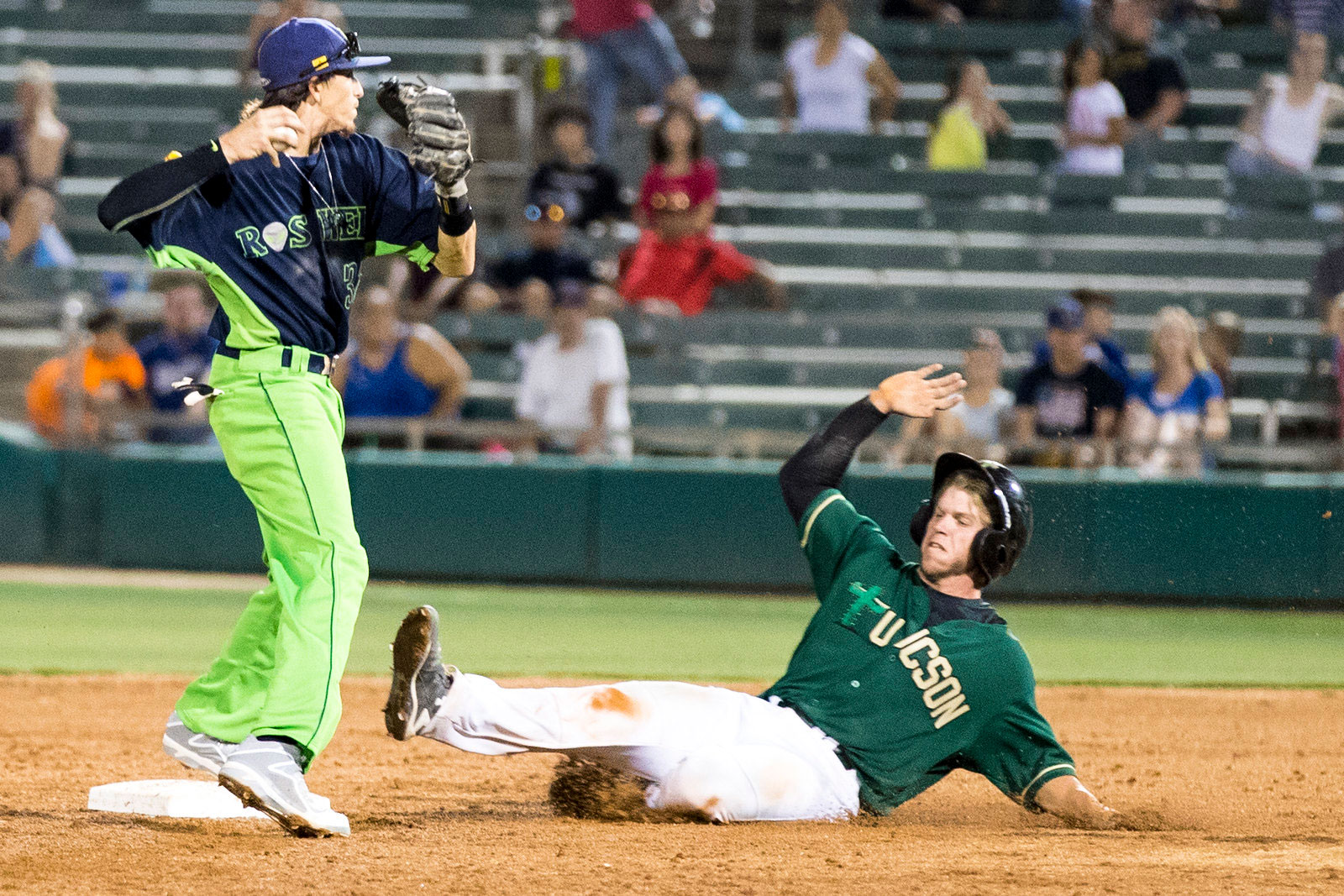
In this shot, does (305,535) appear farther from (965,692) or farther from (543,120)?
(543,120)

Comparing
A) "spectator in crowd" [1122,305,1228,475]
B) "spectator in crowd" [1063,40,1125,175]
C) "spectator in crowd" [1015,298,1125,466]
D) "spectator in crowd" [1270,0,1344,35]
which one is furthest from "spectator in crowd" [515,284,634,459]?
"spectator in crowd" [1270,0,1344,35]

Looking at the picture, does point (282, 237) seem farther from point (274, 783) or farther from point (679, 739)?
point (679, 739)

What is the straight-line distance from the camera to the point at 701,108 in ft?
46.2

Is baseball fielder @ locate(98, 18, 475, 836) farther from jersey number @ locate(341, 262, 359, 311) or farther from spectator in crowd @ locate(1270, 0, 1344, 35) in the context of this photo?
spectator in crowd @ locate(1270, 0, 1344, 35)

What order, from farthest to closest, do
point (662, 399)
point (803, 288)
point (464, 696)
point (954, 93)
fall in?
1. point (954, 93)
2. point (803, 288)
3. point (662, 399)
4. point (464, 696)

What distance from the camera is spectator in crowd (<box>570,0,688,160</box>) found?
44.2 feet

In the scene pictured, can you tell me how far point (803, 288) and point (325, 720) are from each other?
929cm

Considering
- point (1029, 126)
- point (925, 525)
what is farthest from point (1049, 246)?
point (925, 525)

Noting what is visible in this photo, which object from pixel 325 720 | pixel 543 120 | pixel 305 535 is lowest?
pixel 325 720

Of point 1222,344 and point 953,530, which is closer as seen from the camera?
point 953,530

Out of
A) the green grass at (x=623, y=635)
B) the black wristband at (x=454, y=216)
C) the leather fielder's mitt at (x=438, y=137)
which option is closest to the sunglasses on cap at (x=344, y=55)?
the leather fielder's mitt at (x=438, y=137)

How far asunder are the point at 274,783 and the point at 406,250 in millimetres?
1463

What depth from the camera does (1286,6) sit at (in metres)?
14.6

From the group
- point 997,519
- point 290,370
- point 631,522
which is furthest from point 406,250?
point 631,522
